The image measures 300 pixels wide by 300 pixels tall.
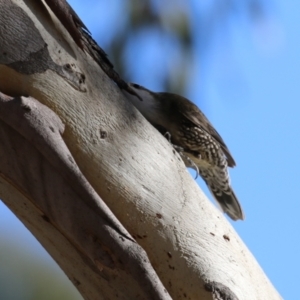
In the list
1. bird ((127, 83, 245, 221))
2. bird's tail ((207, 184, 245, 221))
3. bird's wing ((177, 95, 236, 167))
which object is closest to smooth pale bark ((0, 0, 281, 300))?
bird ((127, 83, 245, 221))

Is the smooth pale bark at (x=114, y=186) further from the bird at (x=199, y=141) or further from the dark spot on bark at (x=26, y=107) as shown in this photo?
the bird at (x=199, y=141)

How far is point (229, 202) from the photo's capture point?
13.6 feet

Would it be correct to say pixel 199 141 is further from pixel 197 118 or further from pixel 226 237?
pixel 226 237

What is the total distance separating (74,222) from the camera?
1562 mm

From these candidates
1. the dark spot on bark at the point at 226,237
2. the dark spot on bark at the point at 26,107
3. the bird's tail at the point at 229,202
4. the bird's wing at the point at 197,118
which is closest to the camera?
the dark spot on bark at the point at 26,107

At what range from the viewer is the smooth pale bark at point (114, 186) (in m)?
1.70

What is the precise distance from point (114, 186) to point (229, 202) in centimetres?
251

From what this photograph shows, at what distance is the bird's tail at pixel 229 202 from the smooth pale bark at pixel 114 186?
2300 millimetres

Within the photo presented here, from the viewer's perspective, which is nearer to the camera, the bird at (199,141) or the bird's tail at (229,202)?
the bird at (199,141)

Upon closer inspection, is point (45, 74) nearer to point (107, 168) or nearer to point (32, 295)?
point (107, 168)

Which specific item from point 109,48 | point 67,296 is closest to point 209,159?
point 109,48

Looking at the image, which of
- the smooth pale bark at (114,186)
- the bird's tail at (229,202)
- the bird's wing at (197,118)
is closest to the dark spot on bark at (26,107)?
the smooth pale bark at (114,186)

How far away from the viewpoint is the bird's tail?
413 centimetres

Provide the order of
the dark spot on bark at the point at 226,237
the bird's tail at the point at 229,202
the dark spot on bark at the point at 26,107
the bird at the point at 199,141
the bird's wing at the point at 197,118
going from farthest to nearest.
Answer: the bird's tail at the point at 229,202 → the bird's wing at the point at 197,118 → the bird at the point at 199,141 → the dark spot on bark at the point at 226,237 → the dark spot on bark at the point at 26,107
